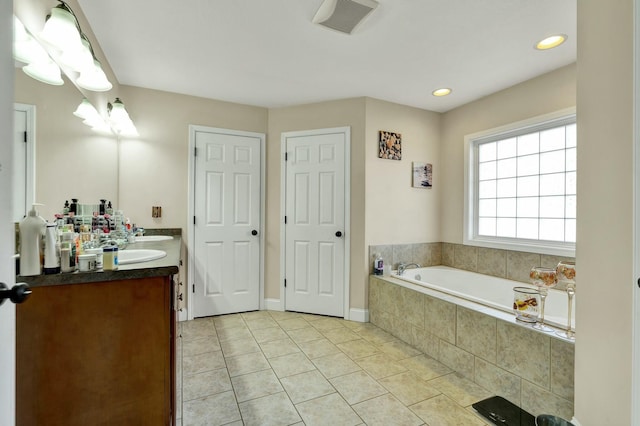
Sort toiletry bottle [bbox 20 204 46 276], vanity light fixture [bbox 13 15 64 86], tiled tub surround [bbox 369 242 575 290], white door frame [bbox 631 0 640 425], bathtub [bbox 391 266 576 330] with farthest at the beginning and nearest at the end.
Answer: tiled tub surround [bbox 369 242 575 290] → bathtub [bbox 391 266 576 330] → vanity light fixture [bbox 13 15 64 86] → toiletry bottle [bbox 20 204 46 276] → white door frame [bbox 631 0 640 425]

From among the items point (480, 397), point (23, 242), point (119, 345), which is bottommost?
point (480, 397)

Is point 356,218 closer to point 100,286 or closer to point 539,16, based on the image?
point 539,16

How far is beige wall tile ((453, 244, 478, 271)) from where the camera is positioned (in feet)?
10.4

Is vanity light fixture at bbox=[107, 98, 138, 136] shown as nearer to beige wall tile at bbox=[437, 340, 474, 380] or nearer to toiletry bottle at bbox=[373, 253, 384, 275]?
toiletry bottle at bbox=[373, 253, 384, 275]

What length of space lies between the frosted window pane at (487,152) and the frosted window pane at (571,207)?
32.7 inches

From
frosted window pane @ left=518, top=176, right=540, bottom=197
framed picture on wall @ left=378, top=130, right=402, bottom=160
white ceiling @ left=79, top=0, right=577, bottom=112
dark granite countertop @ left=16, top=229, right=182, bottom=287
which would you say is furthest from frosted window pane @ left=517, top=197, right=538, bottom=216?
dark granite countertop @ left=16, top=229, right=182, bottom=287

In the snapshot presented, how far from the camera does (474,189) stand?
10.8 feet

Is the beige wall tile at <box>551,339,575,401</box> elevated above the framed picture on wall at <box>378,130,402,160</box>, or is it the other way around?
the framed picture on wall at <box>378,130,402,160</box>

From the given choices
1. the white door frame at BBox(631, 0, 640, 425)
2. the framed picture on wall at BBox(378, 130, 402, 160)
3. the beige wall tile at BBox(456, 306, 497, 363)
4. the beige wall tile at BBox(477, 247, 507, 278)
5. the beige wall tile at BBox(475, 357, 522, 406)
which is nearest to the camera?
the white door frame at BBox(631, 0, 640, 425)

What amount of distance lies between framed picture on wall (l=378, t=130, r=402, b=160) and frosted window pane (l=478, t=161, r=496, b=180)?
0.90 metres

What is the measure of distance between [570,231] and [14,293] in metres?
3.36

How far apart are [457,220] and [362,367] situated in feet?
6.79

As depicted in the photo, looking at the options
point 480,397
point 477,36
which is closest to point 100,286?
point 480,397

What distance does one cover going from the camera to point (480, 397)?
1817 millimetres
